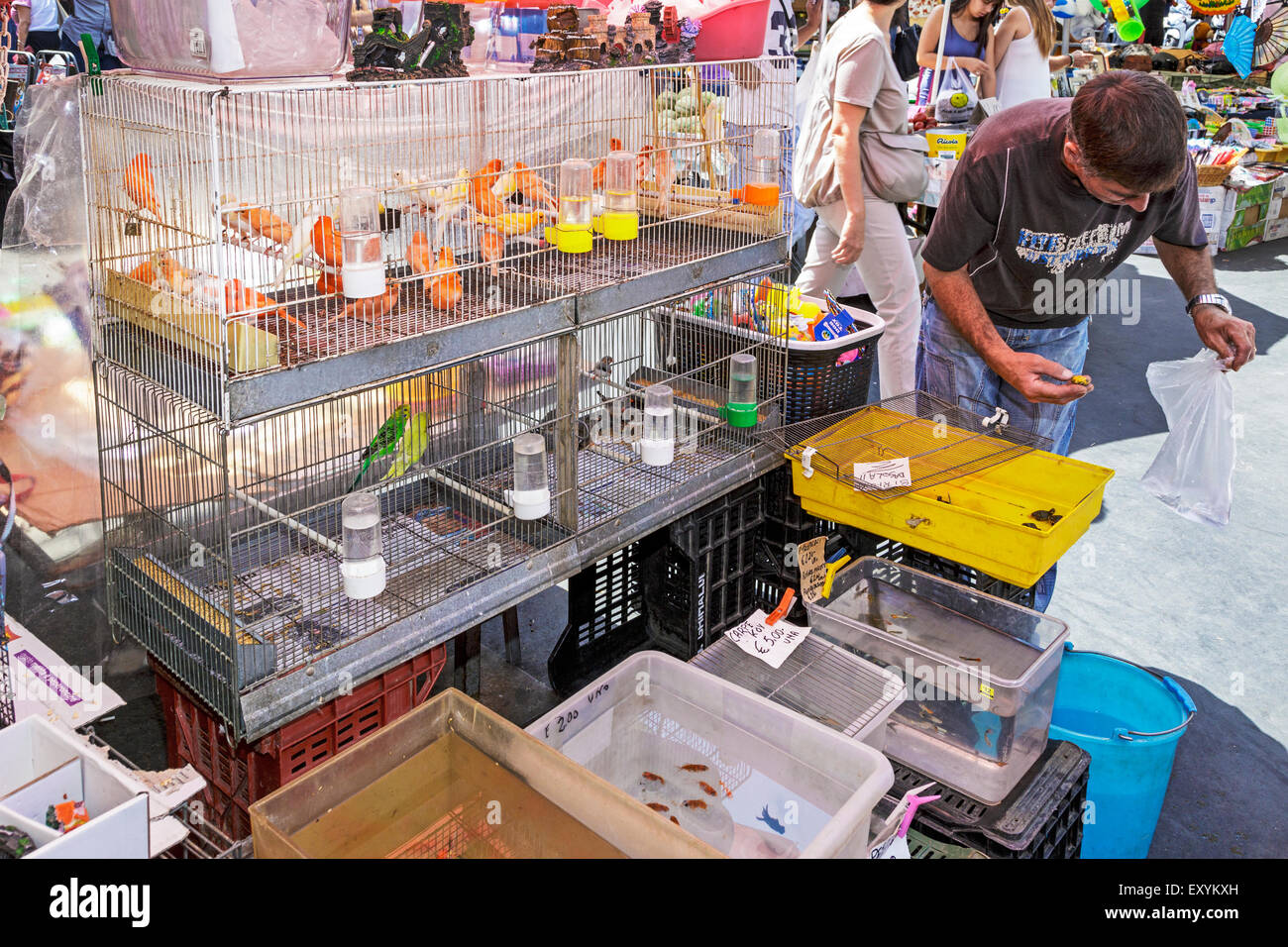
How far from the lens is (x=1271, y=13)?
10.2 m

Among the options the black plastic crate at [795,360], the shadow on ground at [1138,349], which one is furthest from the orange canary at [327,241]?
the shadow on ground at [1138,349]

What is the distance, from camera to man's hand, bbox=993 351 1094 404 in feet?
9.42

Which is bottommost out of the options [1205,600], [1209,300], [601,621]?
[1205,600]

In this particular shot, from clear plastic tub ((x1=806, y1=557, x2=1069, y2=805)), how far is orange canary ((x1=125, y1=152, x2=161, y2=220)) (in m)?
1.67

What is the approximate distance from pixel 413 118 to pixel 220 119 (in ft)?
2.15

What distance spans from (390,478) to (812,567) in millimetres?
1070

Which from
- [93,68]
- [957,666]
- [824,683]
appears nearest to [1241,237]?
[957,666]

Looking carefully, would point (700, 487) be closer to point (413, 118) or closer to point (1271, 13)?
point (413, 118)

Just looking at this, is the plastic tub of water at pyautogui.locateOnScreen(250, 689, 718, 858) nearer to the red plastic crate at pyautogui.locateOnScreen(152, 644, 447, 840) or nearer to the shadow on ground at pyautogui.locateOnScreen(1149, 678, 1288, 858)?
the red plastic crate at pyautogui.locateOnScreen(152, 644, 447, 840)

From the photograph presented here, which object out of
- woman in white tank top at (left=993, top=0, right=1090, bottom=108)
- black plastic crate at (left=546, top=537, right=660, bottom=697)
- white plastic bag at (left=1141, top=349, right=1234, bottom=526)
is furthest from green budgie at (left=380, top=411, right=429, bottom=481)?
woman in white tank top at (left=993, top=0, right=1090, bottom=108)

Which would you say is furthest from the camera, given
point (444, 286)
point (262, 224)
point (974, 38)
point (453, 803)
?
point (974, 38)

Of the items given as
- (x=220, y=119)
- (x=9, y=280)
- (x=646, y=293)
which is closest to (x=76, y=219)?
(x=9, y=280)

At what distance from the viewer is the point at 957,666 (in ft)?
7.90

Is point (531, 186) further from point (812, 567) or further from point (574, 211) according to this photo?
point (812, 567)
